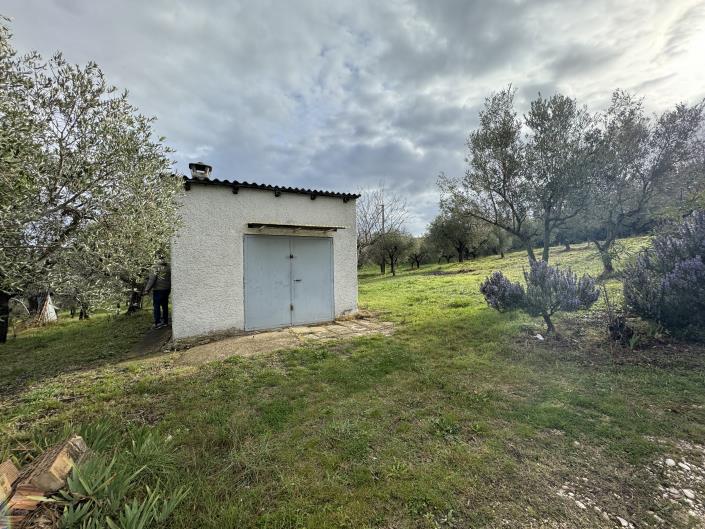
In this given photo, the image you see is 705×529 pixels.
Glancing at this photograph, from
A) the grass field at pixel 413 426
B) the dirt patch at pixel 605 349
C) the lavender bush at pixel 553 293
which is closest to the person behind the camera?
the grass field at pixel 413 426

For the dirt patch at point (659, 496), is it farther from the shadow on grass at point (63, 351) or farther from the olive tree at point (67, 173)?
the shadow on grass at point (63, 351)

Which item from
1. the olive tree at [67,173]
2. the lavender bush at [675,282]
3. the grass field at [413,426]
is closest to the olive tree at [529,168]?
the lavender bush at [675,282]

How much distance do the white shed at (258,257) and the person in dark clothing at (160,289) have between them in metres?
1.37

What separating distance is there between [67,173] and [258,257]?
4.18 metres

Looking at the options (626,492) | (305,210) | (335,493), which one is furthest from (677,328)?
(305,210)

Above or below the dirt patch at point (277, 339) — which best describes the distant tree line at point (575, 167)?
above

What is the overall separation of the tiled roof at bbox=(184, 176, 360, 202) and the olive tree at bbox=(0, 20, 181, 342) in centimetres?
213

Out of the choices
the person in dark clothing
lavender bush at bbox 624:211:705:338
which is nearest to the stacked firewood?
the person in dark clothing

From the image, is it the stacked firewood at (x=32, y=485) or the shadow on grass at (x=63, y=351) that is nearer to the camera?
the stacked firewood at (x=32, y=485)

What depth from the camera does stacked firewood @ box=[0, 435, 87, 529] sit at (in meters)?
1.71

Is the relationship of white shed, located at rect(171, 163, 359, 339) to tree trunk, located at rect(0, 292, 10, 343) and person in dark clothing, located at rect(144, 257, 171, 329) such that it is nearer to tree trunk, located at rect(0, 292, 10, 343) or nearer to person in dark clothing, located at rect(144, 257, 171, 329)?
person in dark clothing, located at rect(144, 257, 171, 329)

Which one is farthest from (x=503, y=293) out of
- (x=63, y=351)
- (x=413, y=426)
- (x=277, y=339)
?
(x=63, y=351)

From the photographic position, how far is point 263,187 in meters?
7.14

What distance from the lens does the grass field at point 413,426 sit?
2109 millimetres
